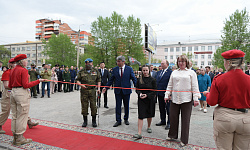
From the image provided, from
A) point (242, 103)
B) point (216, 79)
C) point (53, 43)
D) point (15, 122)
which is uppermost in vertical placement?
point (53, 43)

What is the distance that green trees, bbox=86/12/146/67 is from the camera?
29.8 metres

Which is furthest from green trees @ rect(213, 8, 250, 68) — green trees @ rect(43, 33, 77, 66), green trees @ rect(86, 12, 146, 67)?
green trees @ rect(43, 33, 77, 66)

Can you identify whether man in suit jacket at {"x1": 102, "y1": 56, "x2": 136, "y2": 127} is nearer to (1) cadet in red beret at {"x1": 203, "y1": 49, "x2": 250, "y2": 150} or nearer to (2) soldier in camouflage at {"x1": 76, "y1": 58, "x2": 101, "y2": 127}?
(2) soldier in camouflage at {"x1": 76, "y1": 58, "x2": 101, "y2": 127}

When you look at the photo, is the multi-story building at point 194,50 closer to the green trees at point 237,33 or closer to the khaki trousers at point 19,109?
the green trees at point 237,33

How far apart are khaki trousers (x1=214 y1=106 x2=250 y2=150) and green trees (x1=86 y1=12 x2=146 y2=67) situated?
27856 mm

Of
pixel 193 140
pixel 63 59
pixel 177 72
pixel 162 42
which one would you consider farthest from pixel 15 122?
pixel 162 42

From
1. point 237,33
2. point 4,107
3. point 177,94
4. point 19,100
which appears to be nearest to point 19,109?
point 19,100

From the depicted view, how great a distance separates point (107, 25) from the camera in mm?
29688

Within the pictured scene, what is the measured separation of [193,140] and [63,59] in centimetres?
4619

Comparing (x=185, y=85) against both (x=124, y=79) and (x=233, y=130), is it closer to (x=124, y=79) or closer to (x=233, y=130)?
(x=233, y=130)

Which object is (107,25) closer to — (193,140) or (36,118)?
(36,118)

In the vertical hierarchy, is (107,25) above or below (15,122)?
above

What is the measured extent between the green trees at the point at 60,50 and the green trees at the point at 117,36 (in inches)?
703

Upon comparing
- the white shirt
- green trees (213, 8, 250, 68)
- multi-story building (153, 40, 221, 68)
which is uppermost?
multi-story building (153, 40, 221, 68)
